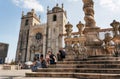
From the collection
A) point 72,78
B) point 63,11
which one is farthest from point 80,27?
point 63,11

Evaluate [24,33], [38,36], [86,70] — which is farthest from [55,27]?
[86,70]

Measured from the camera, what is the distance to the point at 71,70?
7.35 m

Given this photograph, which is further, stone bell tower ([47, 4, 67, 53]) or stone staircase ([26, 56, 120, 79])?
stone bell tower ([47, 4, 67, 53])

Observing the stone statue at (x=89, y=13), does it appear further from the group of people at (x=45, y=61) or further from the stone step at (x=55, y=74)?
the stone step at (x=55, y=74)

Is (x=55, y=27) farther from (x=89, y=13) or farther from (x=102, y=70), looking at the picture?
(x=102, y=70)

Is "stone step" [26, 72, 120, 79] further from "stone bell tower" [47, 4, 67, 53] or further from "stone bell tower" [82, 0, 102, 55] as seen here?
"stone bell tower" [47, 4, 67, 53]

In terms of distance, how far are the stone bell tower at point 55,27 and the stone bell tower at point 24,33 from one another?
605 cm

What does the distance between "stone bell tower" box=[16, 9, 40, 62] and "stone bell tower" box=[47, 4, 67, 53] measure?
19.8ft

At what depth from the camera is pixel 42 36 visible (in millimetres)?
40375

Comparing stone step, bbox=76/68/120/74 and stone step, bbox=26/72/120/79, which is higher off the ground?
stone step, bbox=76/68/120/74

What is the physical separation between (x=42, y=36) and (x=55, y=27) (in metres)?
4.34

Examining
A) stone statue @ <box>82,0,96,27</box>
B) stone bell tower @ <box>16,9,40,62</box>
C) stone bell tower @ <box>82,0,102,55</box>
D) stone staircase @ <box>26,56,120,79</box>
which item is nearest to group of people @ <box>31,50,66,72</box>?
stone staircase @ <box>26,56,120,79</box>

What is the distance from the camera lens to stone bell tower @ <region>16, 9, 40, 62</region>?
133 ft

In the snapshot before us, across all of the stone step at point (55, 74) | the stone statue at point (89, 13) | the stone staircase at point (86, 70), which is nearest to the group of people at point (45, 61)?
the stone staircase at point (86, 70)
